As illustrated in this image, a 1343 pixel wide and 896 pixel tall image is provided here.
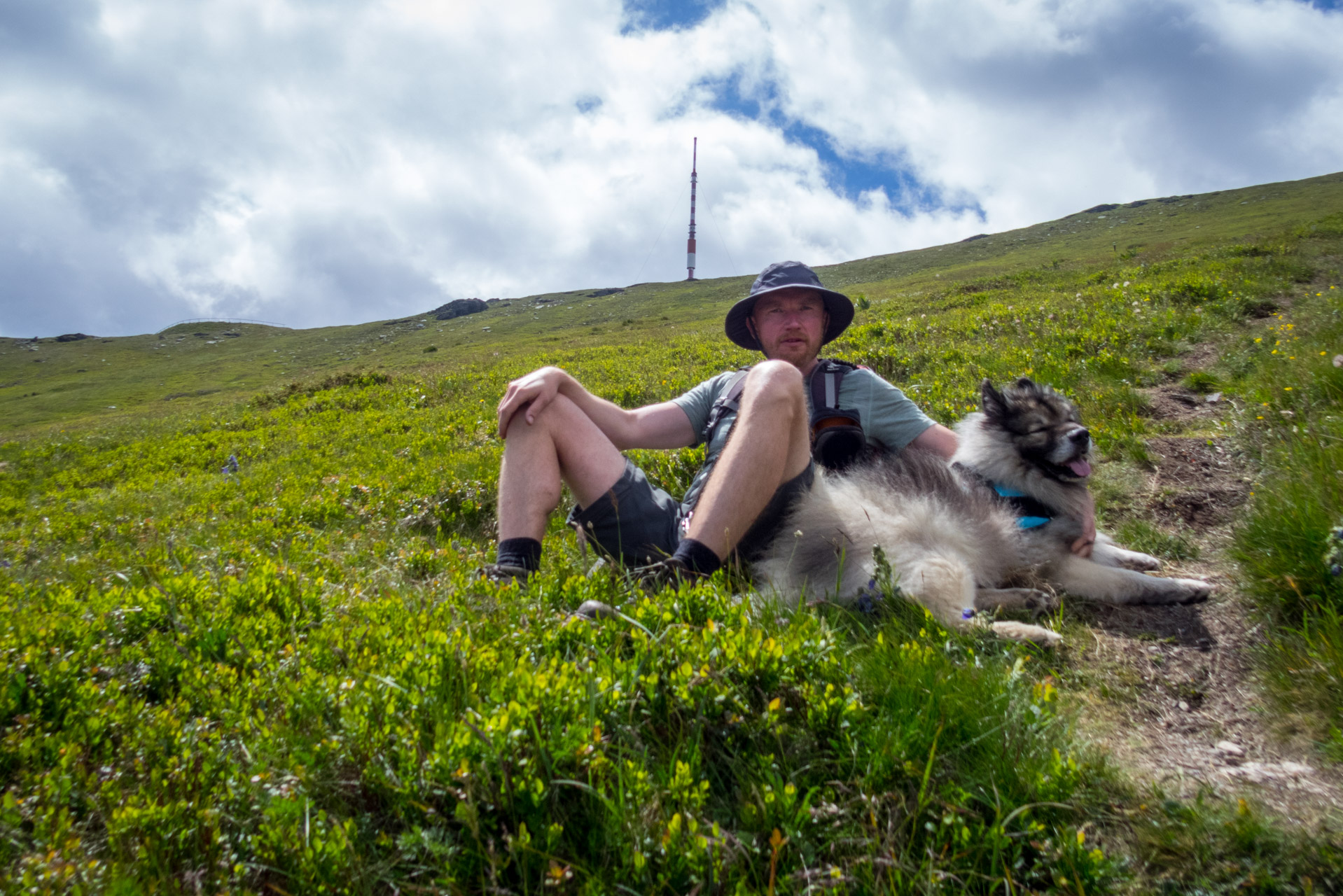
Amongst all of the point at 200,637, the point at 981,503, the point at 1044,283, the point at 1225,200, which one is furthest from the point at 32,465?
the point at 1225,200

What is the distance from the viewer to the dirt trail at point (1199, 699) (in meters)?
2.38

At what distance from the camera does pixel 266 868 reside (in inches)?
75.6

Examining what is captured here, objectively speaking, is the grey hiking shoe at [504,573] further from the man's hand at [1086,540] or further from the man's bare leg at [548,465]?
the man's hand at [1086,540]

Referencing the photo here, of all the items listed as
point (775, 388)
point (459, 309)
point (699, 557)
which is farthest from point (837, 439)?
point (459, 309)

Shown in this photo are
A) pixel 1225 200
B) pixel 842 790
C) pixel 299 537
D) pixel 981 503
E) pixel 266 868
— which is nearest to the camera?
pixel 266 868

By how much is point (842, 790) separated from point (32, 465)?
23.7m

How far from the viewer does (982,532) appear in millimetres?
4398

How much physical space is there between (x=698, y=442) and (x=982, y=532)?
2.52m

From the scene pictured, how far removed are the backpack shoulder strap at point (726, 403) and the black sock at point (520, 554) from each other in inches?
70.8

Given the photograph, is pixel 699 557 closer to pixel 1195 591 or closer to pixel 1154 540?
pixel 1195 591

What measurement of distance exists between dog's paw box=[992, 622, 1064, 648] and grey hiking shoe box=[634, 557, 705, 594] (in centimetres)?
171

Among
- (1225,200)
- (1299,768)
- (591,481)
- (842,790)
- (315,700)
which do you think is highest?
(1225,200)

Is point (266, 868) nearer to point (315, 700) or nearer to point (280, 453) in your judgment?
point (315, 700)

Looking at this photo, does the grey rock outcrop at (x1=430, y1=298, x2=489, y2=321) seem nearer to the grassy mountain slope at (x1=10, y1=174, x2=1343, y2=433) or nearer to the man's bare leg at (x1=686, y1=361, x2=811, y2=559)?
the grassy mountain slope at (x1=10, y1=174, x2=1343, y2=433)
